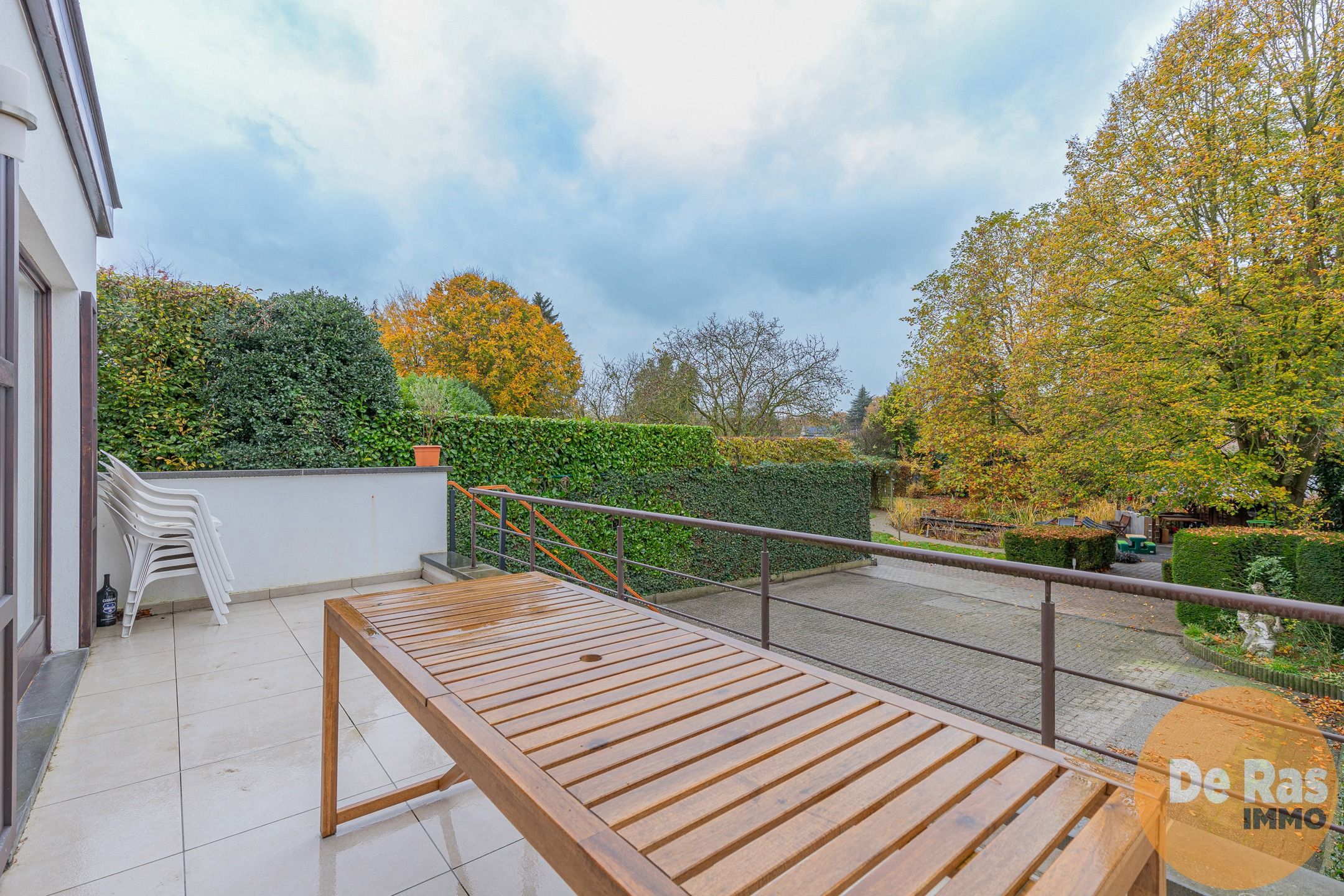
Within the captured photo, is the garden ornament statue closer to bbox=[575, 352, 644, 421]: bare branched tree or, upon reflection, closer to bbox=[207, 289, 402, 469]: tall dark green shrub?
bbox=[207, 289, 402, 469]: tall dark green shrub

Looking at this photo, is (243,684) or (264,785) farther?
(243,684)

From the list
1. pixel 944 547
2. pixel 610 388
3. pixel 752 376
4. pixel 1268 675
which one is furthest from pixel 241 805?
pixel 944 547

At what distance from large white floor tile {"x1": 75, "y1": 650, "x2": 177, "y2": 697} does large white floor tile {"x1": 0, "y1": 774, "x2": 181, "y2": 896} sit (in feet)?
3.75

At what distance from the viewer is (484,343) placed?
15.1m

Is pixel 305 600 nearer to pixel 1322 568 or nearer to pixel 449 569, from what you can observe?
pixel 449 569

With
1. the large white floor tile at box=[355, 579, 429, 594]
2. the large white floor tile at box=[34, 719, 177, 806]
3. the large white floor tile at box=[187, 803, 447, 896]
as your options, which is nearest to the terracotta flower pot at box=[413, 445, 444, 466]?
the large white floor tile at box=[355, 579, 429, 594]

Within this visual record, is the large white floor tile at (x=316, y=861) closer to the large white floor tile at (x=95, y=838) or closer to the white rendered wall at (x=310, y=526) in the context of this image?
the large white floor tile at (x=95, y=838)

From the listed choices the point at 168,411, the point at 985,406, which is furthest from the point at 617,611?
the point at 985,406

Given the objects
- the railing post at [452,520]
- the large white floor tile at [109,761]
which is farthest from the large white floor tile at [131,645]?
the railing post at [452,520]

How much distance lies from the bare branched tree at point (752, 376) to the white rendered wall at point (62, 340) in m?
10.8

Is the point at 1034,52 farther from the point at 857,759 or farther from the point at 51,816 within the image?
the point at 51,816

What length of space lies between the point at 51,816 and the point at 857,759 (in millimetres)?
2363

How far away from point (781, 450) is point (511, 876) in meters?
8.65

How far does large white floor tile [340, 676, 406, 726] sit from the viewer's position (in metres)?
2.51
